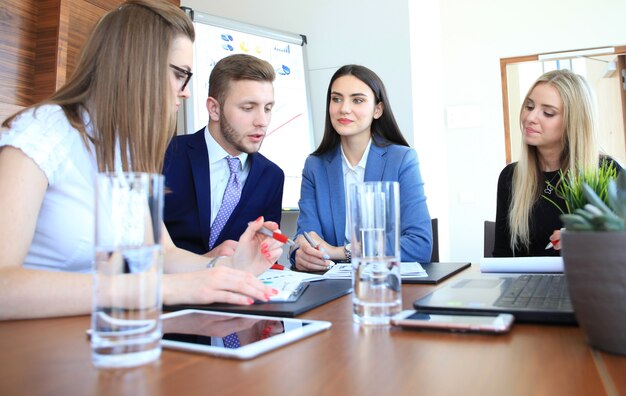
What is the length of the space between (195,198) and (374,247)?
1.28 m

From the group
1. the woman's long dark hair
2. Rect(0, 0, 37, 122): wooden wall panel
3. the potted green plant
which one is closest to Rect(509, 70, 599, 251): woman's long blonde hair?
the woman's long dark hair

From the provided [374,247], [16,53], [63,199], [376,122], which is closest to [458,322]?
[374,247]

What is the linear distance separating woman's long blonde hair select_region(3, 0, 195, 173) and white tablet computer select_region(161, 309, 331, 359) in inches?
17.6

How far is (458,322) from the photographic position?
24.1 inches

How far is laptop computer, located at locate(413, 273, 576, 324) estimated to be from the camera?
0.65 meters

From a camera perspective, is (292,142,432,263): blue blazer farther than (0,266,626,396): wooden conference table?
Yes

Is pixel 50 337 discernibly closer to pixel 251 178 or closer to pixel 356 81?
pixel 251 178

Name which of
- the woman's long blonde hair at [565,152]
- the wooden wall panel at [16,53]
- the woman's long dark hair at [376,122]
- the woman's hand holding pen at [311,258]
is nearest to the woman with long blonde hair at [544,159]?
the woman's long blonde hair at [565,152]

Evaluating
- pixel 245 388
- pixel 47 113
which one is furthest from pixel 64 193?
pixel 245 388

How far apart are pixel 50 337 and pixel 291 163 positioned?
88.8 inches

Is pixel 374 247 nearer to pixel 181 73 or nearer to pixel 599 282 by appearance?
pixel 599 282

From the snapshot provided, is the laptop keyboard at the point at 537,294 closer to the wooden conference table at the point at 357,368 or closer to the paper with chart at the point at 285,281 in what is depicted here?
the wooden conference table at the point at 357,368

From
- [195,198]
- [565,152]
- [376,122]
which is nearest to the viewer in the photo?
[195,198]

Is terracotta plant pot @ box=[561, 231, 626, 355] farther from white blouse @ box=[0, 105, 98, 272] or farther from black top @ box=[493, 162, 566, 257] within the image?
black top @ box=[493, 162, 566, 257]
